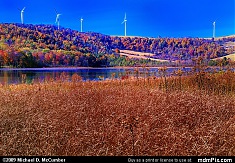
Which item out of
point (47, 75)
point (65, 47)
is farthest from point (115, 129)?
point (65, 47)

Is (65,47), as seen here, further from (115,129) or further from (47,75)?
(115,129)

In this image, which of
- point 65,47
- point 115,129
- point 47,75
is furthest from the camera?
point 65,47

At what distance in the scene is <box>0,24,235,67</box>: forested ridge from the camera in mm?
70750

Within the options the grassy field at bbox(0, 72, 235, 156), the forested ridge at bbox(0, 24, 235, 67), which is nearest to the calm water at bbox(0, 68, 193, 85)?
the grassy field at bbox(0, 72, 235, 156)

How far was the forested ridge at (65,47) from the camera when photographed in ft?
232

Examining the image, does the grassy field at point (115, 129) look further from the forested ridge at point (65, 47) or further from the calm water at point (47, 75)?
the forested ridge at point (65, 47)

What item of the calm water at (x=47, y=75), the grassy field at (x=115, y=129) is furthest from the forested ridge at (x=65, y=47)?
the grassy field at (x=115, y=129)

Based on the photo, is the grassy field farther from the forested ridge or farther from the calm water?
the forested ridge

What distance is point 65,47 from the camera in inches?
3654

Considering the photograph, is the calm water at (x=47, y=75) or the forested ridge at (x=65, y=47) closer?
the calm water at (x=47, y=75)

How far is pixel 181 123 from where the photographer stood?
447 centimetres

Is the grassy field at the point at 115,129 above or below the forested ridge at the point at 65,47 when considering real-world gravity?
below

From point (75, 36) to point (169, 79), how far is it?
96.4 m
